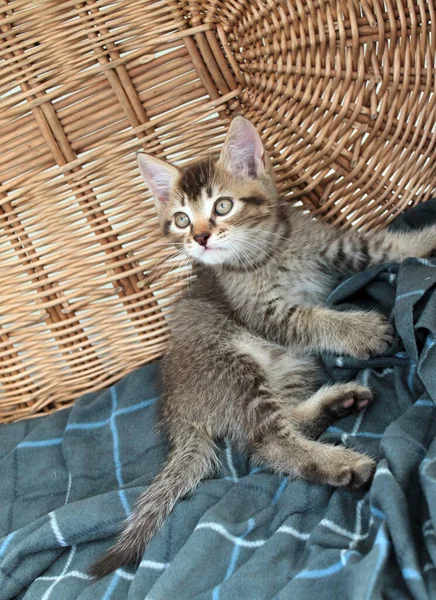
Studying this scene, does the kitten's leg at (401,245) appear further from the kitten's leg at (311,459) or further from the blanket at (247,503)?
the kitten's leg at (311,459)

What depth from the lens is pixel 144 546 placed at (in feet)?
4.53

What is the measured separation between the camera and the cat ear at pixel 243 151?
5.43 ft

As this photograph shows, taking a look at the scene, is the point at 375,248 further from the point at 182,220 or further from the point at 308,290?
the point at 182,220

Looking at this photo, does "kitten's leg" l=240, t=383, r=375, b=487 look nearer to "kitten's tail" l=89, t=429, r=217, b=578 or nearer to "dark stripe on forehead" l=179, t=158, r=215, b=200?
"kitten's tail" l=89, t=429, r=217, b=578

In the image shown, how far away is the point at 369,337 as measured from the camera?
1585 mm

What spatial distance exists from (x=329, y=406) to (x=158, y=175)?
2.74 feet

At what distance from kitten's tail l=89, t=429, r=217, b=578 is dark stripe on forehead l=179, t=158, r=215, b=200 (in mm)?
697

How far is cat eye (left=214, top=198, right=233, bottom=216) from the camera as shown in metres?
1.76

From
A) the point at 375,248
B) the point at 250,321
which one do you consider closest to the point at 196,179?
the point at 250,321

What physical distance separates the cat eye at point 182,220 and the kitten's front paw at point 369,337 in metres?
0.58

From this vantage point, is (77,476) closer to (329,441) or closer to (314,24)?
(329,441)

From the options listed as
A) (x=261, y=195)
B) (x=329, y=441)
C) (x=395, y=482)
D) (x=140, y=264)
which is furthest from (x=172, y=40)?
(x=395, y=482)

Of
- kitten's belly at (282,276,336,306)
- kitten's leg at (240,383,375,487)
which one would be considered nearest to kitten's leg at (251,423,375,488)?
kitten's leg at (240,383,375,487)

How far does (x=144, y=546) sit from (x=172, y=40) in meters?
1.38
